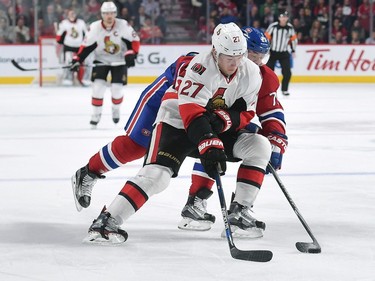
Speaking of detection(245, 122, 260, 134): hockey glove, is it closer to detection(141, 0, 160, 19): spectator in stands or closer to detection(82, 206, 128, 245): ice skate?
detection(82, 206, 128, 245): ice skate

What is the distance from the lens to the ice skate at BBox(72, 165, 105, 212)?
4223 mm

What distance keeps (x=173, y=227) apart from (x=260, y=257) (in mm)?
773

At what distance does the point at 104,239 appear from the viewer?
138 inches

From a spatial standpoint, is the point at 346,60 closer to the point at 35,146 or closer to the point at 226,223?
the point at 35,146

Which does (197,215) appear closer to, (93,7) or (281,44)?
(281,44)

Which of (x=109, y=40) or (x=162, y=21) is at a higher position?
(x=109, y=40)

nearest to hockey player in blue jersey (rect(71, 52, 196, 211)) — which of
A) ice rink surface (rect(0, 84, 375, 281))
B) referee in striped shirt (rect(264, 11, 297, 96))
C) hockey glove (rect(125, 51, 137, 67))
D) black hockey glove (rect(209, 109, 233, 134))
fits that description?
ice rink surface (rect(0, 84, 375, 281))

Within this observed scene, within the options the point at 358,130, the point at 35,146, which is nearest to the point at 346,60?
the point at 358,130

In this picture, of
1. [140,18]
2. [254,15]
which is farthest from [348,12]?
[140,18]

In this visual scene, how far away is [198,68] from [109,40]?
5121 millimetres

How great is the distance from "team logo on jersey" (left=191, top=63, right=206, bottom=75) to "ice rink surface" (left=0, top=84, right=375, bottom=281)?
2.14ft

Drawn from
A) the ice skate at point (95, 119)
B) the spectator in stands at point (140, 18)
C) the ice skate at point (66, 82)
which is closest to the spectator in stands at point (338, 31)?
the spectator in stands at point (140, 18)

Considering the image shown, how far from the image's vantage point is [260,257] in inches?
126

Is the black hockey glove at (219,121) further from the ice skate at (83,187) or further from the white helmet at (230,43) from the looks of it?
the ice skate at (83,187)
